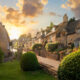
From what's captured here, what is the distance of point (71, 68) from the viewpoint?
6992 millimetres

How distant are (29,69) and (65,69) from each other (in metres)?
9.14

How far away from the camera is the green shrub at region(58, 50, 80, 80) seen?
680 cm

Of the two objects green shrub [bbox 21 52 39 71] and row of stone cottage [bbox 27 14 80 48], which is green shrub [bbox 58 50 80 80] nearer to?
green shrub [bbox 21 52 39 71]

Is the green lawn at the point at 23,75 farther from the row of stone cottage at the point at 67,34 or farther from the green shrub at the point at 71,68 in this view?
the row of stone cottage at the point at 67,34

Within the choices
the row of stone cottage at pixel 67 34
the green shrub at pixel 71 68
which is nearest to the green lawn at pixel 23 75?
the green shrub at pixel 71 68

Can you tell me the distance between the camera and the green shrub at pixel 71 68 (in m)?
6.80

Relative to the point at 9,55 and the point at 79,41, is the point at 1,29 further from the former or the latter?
the point at 79,41

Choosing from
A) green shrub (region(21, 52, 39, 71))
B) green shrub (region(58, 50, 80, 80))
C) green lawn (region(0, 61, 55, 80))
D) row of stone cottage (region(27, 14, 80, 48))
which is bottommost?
green lawn (region(0, 61, 55, 80))

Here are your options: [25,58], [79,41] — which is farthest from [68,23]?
[25,58]

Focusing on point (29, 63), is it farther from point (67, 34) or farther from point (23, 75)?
point (67, 34)

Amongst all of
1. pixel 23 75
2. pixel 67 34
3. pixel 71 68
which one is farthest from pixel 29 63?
pixel 67 34

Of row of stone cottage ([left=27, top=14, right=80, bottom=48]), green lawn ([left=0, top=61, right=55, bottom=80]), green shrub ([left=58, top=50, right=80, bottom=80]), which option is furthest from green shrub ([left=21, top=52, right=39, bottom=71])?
row of stone cottage ([left=27, top=14, right=80, bottom=48])

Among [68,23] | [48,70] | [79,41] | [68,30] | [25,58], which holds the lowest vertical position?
[48,70]

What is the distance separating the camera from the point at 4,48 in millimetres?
30188
